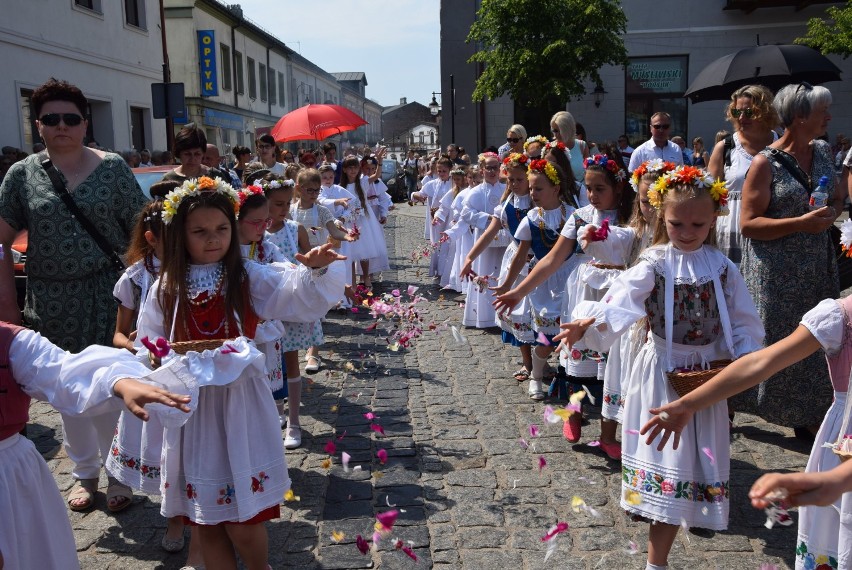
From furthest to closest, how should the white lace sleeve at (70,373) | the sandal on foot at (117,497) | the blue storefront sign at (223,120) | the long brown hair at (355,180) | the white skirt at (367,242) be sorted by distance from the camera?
the blue storefront sign at (223,120) → the white skirt at (367,242) → the long brown hair at (355,180) → the sandal on foot at (117,497) → the white lace sleeve at (70,373)

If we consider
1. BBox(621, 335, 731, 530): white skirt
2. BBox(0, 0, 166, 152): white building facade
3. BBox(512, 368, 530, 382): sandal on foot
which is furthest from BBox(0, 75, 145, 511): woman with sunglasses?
BBox(0, 0, 166, 152): white building facade

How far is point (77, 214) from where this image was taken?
436 cm

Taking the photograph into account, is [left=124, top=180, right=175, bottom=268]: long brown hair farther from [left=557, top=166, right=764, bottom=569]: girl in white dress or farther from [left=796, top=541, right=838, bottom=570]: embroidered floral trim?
[left=796, top=541, right=838, bottom=570]: embroidered floral trim

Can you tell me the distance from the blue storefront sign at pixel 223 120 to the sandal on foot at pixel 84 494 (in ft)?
105

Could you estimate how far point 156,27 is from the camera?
81.1ft

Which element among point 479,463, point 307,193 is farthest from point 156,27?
point 479,463

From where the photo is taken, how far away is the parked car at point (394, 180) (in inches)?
1258

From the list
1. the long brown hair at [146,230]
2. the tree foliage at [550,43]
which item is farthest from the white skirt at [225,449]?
the tree foliage at [550,43]

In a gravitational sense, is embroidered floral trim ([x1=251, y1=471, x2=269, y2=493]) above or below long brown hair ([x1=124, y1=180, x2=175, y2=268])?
below

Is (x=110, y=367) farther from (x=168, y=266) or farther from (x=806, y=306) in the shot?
(x=806, y=306)

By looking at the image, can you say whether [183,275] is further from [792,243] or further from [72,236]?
[792,243]

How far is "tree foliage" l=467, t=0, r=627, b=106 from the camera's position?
20.8 meters

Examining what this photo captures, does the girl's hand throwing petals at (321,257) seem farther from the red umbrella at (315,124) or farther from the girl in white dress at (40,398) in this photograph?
the red umbrella at (315,124)

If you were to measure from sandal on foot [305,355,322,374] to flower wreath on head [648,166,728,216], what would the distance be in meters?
4.28
